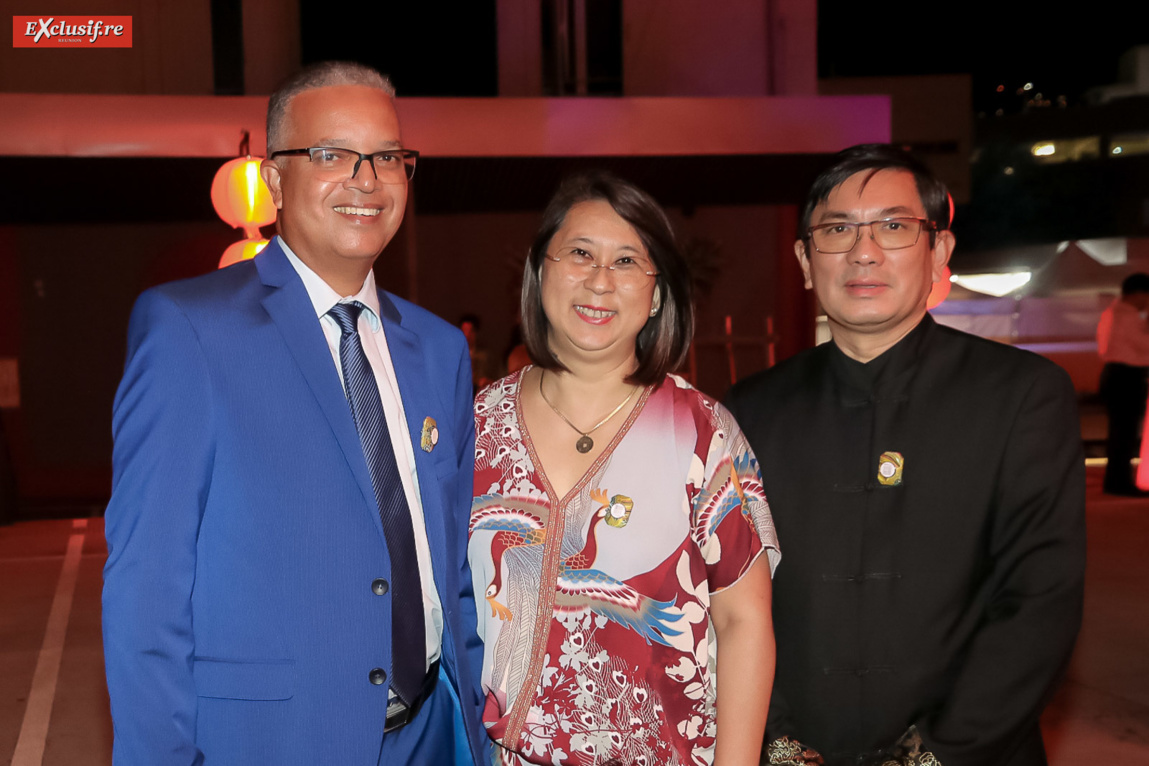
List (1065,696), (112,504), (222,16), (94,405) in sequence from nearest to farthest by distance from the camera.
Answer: (112,504)
(1065,696)
(222,16)
(94,405)

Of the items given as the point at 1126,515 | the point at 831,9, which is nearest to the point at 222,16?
the point at 1126,515

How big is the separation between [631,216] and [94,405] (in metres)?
9.42

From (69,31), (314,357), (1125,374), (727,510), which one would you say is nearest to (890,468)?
(727,510)

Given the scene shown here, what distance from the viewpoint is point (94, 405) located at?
9758mm

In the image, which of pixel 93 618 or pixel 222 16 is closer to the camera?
pixel 93 618

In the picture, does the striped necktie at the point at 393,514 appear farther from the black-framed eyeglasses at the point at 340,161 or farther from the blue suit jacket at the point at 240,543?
the black-framed eyeglasses at the point at 340,161

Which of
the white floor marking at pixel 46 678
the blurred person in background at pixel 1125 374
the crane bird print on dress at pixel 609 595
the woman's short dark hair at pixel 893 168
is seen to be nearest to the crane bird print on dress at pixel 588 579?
the crane bird print on dress at pixel 609 595

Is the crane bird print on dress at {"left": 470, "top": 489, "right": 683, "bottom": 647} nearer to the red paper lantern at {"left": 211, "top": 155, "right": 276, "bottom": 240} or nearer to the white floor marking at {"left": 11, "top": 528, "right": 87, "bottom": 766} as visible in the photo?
the white floor marking at {"left": 11, "top": 528, "right": 87, "bottom": 766}

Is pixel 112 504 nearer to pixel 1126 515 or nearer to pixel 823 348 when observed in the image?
pixel 823 348

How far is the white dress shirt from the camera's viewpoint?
1.62 m

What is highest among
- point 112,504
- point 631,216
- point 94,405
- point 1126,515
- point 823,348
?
point 631,216

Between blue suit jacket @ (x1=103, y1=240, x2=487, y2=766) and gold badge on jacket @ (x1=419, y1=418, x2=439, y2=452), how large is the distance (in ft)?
0.54

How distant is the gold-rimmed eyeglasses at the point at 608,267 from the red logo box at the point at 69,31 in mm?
4587

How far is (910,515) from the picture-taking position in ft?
5.89
